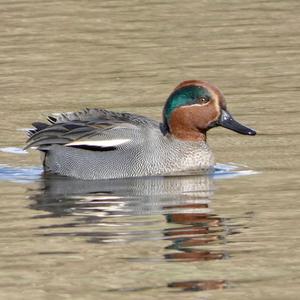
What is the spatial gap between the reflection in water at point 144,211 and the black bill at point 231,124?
0.53m

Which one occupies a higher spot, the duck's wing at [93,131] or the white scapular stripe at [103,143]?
the duck's wing at [93,131]

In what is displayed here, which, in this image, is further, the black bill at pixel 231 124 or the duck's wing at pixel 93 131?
the black bill at pixel 231 124

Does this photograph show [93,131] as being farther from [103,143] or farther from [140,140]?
[140,140]

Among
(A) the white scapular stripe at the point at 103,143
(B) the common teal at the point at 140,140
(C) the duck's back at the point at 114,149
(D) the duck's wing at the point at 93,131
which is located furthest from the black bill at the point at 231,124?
(A) the white scapular stripe at the point at 103,143

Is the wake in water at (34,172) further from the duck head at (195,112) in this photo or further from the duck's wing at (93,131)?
the duck head at (195,112)

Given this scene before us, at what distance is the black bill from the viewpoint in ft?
43.2

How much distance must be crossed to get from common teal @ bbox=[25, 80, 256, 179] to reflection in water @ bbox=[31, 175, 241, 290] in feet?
0.46

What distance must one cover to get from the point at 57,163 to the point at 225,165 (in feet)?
4.44

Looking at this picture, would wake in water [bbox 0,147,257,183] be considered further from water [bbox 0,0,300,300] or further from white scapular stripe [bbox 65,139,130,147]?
white scapular stripe [bbox 65,139,130,147]

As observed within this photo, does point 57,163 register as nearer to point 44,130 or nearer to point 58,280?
point 44,130

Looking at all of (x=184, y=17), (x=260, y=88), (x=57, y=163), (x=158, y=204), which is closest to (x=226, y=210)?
(x=158, y=204)

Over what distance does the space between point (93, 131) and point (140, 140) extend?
417 mm

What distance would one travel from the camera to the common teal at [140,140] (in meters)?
12.9

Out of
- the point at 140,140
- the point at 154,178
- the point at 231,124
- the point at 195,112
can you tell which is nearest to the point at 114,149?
the point at 140,140
